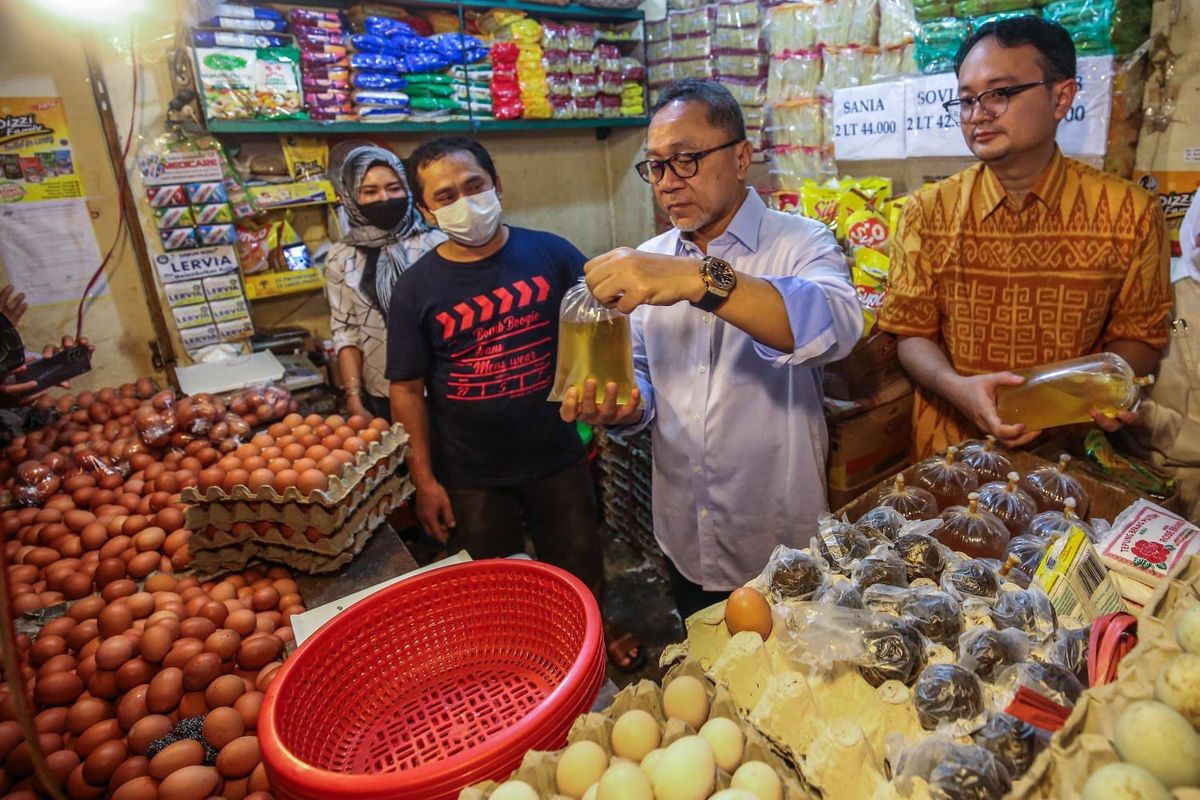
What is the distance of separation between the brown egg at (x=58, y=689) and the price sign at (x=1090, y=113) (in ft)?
A: 10.4

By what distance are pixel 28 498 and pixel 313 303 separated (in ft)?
6.47

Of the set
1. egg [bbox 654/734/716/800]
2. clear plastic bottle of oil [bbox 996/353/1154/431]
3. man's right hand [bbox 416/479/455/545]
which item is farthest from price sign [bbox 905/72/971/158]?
egg [bbox 654/734/716/800]

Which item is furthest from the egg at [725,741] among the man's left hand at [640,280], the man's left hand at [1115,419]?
the man's left hand at [1115,419]

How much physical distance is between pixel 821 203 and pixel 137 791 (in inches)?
116

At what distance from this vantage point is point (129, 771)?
1.22 meters

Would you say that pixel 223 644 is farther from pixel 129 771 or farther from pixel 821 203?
pixel 821 203

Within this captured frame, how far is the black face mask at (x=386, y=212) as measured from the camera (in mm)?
2893

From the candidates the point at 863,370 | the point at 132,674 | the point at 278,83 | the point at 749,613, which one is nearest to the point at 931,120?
the point at 863,370

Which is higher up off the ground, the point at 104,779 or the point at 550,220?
the point at 550,220

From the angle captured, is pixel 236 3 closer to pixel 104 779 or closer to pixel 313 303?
pixel 313 303

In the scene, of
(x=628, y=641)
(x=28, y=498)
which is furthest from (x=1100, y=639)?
(x=28, y=498)

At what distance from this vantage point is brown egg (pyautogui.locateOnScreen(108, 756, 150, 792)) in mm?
1216

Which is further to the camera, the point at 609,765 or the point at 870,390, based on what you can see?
the point at 870,390

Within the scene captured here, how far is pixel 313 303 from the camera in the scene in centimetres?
392
